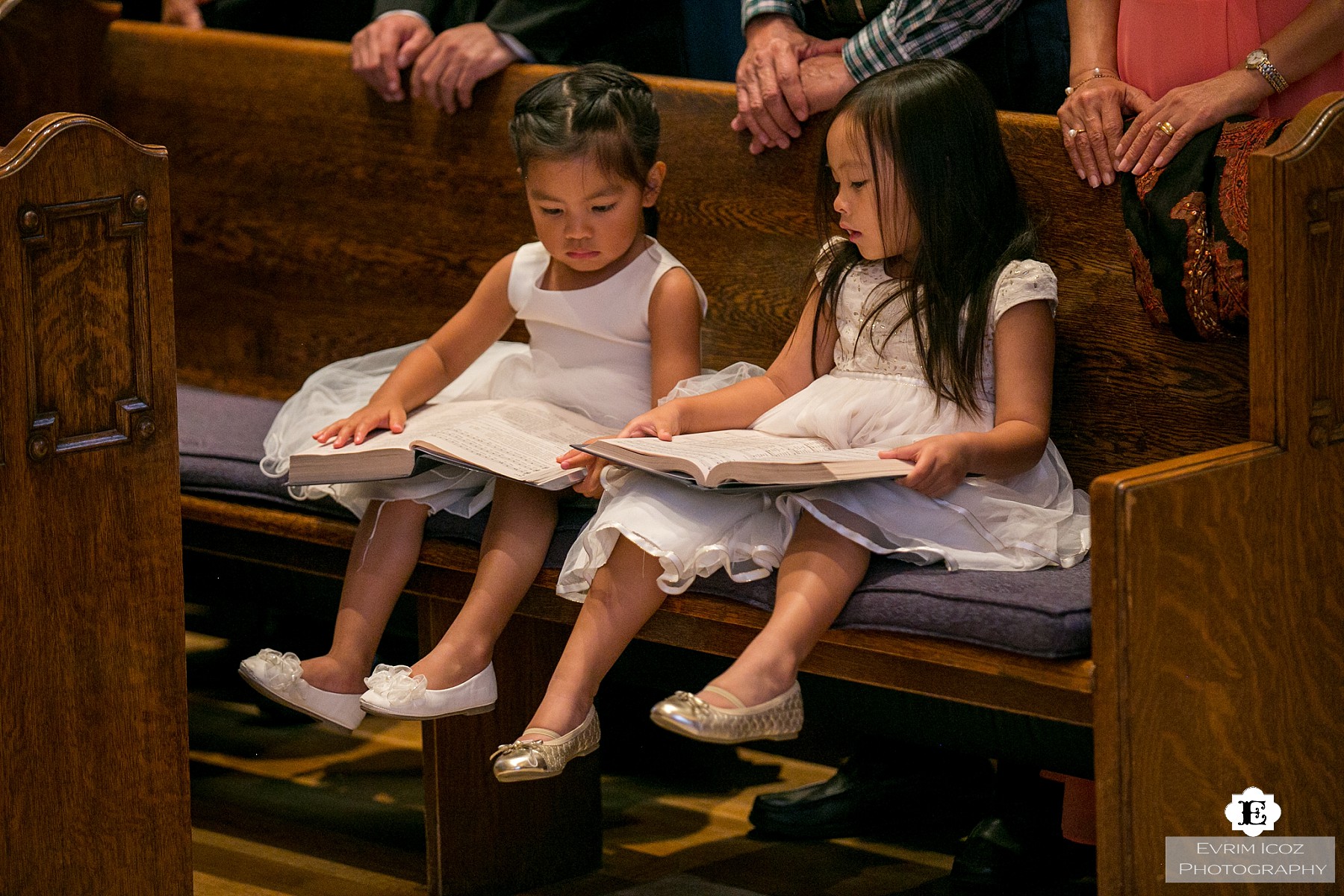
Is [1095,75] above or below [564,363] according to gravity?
above

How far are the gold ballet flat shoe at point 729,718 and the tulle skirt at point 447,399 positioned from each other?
64 centimetres

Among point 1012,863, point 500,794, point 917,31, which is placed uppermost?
point 917,31

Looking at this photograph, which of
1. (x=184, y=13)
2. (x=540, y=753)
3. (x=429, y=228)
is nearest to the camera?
(x=540, y=753)

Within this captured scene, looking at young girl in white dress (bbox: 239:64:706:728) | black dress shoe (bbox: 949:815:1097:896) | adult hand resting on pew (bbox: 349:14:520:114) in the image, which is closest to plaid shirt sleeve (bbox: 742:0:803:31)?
young girl in white dress (bbox: 239:64:706:728)

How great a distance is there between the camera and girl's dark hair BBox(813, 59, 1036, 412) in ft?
7.79

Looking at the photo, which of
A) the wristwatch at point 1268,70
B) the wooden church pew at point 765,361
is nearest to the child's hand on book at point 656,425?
the wooden church pew at point 765,361

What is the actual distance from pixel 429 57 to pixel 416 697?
1399 mm

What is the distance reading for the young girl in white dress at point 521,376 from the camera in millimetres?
2379

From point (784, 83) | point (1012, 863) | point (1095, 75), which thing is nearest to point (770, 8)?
point (784, 83)

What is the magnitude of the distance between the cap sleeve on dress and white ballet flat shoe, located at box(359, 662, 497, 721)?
0.88m

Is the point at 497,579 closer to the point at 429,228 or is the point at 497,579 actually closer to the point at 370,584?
the point at 370,584

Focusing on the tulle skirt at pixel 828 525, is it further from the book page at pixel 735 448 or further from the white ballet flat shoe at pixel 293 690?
the white ballet flat shoe at pixel 293 690

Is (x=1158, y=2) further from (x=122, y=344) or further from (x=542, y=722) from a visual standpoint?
(x=122, y=344)

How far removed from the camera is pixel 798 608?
84.5 inches
